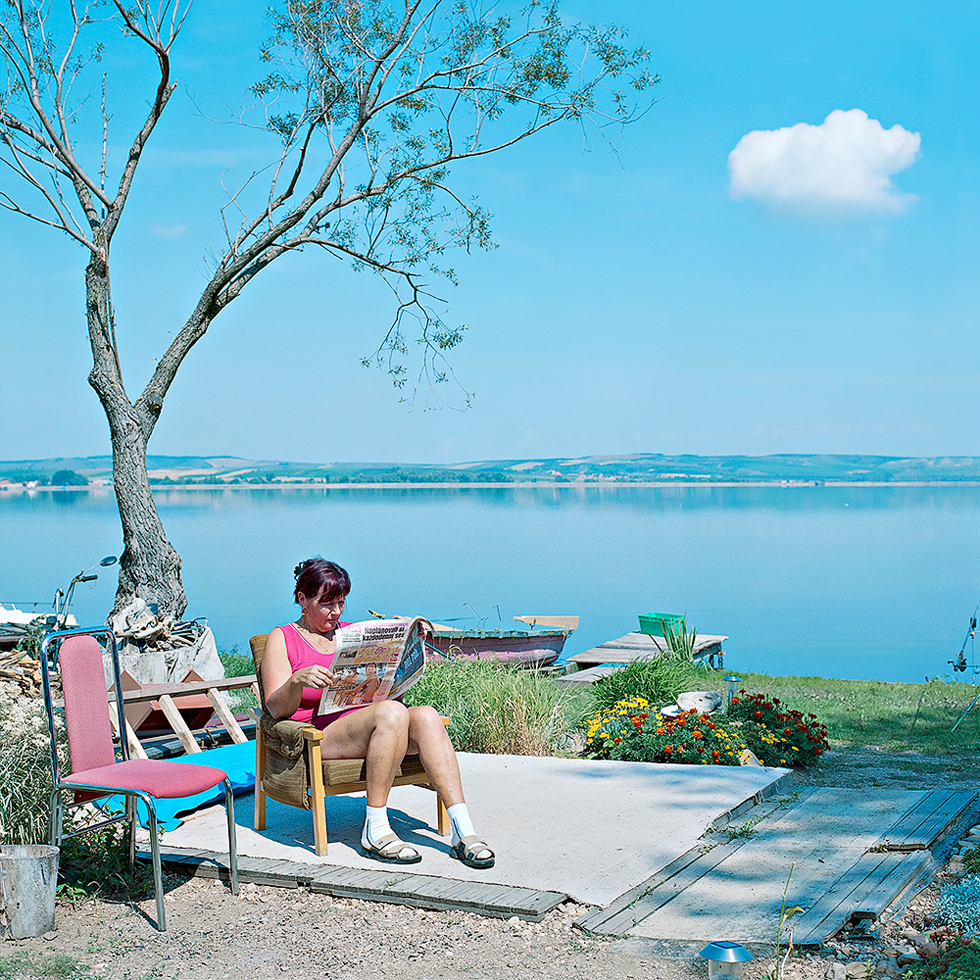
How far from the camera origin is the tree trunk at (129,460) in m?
10.3

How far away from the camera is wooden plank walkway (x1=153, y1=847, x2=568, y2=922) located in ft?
12.2

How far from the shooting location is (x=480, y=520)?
3853 inches

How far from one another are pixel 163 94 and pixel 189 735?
7647mm

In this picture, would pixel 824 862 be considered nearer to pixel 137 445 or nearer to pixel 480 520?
pixel 137 445

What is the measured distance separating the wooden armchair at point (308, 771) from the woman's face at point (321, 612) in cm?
22

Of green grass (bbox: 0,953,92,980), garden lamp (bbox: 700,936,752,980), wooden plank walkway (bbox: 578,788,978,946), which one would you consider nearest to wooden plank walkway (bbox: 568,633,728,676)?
wooden plank walkway (bbox: 578,788,978,946)

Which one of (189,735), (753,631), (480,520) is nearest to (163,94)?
(189,735)

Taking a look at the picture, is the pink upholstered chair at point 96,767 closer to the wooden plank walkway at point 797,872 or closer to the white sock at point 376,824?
the white sock at point 376,824

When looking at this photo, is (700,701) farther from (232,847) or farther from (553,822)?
(232,847)

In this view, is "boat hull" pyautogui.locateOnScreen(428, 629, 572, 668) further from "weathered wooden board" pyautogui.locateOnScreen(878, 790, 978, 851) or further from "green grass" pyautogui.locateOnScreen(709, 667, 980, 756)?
"weathered wooden board" pyautogui.locateOnScreen(878, 790, 978, 851)

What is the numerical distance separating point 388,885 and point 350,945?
392mm

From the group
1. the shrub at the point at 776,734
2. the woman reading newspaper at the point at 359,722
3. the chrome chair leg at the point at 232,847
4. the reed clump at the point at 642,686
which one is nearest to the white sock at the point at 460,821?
the woman reading newspaper at the point at 359,722

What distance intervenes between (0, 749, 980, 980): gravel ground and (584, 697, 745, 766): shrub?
188 cm

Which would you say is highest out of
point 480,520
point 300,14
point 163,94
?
point 300,14
